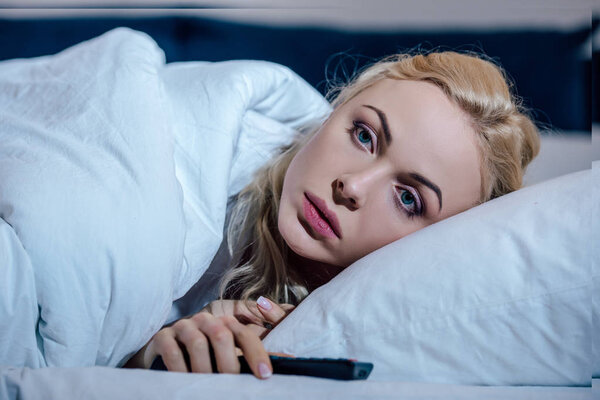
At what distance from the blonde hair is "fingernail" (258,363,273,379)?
1.11 ft

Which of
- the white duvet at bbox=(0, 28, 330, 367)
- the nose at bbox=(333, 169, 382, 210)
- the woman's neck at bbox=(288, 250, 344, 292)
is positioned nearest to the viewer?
the white duvet at bbox=(0, 28, 330, 367)

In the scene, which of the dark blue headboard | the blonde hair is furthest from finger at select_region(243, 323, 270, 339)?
the dark blue headboard

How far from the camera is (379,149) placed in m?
0.72

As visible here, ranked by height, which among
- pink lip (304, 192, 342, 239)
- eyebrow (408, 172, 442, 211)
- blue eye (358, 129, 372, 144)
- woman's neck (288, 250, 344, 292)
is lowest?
woman's neck (288, 250, 344, 292)

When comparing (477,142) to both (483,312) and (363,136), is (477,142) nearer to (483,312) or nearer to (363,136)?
(363,136)

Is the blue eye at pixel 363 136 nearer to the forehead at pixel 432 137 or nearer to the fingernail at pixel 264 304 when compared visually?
the forehead at pixel 432 137

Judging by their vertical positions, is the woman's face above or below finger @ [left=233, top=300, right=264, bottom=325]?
above

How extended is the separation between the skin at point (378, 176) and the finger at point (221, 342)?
13 centimetres

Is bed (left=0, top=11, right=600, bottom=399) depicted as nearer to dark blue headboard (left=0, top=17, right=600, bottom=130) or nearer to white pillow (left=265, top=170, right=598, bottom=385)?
white pillow (left=265, top=170, right=598, bottom=385)

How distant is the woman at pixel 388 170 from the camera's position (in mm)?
708

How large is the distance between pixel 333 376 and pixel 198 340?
0.49 ft

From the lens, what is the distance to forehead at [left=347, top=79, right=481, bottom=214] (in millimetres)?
702

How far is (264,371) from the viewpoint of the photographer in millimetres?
480

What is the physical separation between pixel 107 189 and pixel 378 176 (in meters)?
0.35
